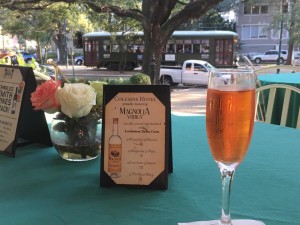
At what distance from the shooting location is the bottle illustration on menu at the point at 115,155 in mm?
789

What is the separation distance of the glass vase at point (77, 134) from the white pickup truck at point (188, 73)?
12.2 m

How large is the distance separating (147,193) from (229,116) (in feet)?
0.97

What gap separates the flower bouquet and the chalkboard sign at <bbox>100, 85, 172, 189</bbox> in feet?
0.19

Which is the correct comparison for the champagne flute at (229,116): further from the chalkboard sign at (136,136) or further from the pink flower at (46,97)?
the pink flower at (46,97)

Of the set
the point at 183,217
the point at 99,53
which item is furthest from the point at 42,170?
the point at 99,53

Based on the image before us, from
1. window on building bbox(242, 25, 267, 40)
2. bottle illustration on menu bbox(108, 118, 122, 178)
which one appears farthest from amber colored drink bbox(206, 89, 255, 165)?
window on building bbox(242, 25, 267, 40)

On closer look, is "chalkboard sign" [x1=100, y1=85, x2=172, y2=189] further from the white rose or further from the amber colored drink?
the amber colored drink

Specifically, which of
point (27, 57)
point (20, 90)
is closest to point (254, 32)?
point (27, 57)

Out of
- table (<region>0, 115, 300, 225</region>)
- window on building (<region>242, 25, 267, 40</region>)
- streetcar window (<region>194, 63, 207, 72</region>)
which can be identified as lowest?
streetcar window (<region>194, 63, 207, 72</region>)

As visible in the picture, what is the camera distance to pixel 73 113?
0.82m

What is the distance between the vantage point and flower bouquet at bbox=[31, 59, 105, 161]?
0.81 metres

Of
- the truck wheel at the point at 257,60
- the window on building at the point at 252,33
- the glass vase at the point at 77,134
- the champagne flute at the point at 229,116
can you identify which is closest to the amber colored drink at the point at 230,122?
the champagne flute at the point at 229,116

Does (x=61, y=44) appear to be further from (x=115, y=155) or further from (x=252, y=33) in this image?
(x=115, y=155)

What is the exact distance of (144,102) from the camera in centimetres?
79
